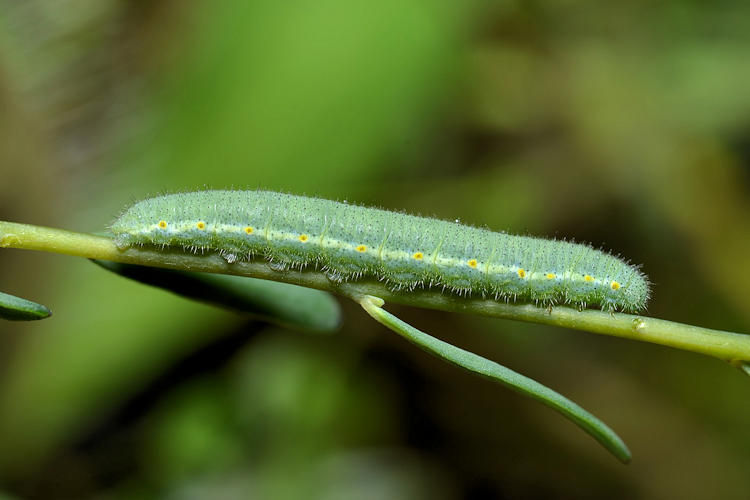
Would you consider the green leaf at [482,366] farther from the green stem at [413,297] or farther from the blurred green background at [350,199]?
the blurred green background at [350,199]

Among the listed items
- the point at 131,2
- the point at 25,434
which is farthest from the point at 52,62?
the point at 25,434

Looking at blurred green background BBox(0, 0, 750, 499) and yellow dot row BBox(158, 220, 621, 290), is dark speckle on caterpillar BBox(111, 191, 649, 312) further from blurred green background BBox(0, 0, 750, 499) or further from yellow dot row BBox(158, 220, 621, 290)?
blurred green background BBox(0, 0, 750, 499)

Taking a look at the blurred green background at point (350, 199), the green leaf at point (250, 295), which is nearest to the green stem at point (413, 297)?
the green leaf at point (250, 295)

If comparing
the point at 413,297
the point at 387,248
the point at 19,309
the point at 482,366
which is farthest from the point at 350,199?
the point at 19,309

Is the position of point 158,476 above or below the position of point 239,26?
below

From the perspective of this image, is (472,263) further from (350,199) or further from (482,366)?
(350,199)

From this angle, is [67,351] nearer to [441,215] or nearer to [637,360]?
[441,215]
